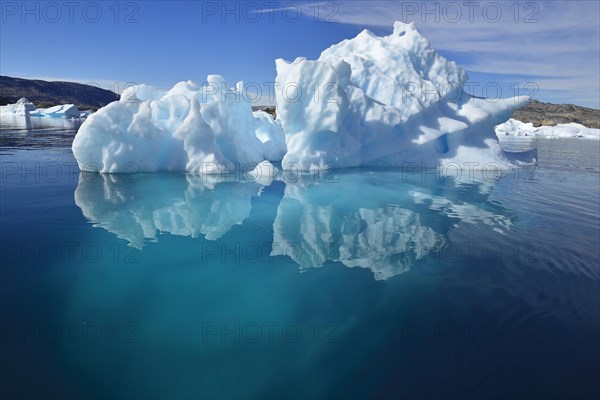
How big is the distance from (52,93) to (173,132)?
137 meters

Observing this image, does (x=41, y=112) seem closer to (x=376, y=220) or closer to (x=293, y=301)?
(x=376, y=220)

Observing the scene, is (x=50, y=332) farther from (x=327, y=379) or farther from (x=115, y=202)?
(x=115, y=202)

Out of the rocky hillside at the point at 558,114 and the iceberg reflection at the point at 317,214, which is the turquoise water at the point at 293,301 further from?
the rocky hillside at the point at 558,114

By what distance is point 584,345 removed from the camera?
3.73m

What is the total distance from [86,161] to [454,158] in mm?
13879

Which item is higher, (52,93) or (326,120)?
(52,93)

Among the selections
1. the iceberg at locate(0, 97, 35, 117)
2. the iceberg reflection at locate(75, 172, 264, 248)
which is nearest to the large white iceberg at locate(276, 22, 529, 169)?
the iceberg reflection at locate(75, 172, 264, 248)

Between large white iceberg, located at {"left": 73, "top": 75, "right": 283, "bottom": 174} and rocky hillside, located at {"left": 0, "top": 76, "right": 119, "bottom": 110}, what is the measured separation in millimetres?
105226

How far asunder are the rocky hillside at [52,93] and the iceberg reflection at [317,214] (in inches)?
4327

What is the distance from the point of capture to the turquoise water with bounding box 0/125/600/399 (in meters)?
3.23

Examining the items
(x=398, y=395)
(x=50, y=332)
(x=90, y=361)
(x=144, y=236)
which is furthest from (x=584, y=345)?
(x=144, y=236)

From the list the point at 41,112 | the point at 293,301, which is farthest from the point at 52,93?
the point at 293,301

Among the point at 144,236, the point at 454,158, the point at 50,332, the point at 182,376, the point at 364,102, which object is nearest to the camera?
the point at 182,376

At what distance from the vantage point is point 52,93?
124 m
